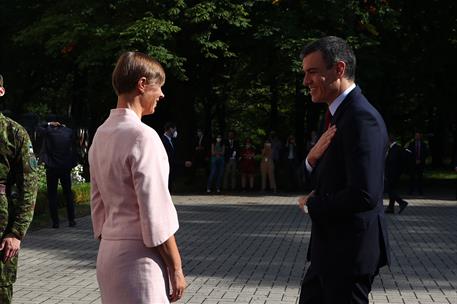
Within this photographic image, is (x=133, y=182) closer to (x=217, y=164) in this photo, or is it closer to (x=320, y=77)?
(x=320, y=77)

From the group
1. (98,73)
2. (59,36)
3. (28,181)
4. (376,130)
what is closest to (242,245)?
(28,181)

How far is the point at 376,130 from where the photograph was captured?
373 centimetres

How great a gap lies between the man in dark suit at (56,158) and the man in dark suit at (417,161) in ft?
45.9

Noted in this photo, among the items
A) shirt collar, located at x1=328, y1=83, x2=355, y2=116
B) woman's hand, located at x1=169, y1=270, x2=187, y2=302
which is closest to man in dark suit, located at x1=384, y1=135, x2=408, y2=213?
shirt collar, located at x1=328, y1=83, x2=355, y2=116

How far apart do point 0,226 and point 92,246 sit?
788 cm

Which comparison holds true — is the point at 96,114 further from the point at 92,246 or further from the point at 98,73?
the point at 92,246

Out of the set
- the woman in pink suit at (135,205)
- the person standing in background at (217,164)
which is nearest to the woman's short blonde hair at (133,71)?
the woman in pink suit at (135,205)

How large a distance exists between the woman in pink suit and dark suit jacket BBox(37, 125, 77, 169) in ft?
37.4

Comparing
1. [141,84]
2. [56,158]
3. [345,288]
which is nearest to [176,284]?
[345,288]

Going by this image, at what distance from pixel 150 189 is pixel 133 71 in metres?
0.53

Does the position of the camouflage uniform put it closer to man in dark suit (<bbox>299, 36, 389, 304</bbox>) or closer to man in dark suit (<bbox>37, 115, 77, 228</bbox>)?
man in dark suit (<bbox>299, 36, 389, 304</bbox>)

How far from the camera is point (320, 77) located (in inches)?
153

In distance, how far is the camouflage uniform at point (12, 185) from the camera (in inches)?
179

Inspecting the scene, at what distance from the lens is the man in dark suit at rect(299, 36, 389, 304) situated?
3682 millimetres
